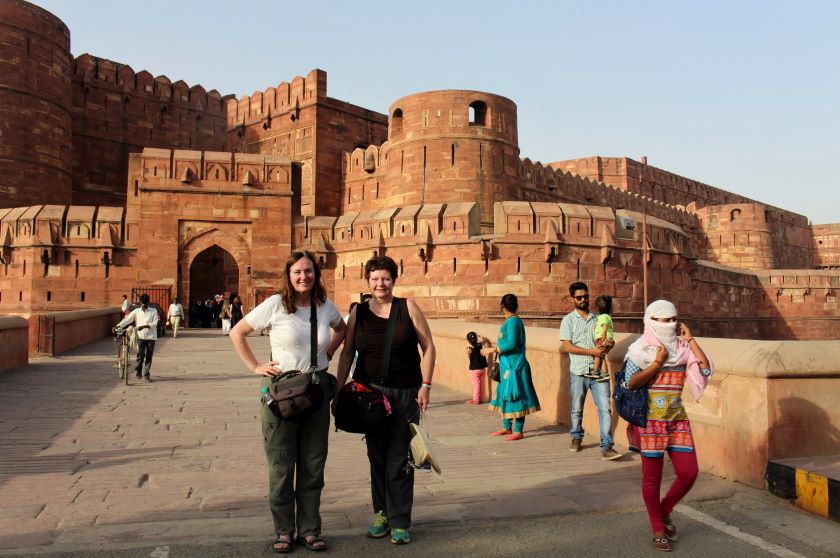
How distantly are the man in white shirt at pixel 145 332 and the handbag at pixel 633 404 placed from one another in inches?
280

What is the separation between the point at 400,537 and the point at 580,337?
2738mm

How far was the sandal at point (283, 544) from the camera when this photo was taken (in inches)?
119

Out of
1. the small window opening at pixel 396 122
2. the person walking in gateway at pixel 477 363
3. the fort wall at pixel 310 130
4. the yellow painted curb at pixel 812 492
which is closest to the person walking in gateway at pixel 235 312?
the small window opening at pixel 396 122

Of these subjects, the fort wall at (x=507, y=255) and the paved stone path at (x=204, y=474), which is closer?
the paved stone path at (x=204, y=474)

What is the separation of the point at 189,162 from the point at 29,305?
20.8 ft

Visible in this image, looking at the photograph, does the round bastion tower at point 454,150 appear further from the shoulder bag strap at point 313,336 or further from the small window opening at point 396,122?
the shoulder bag strap at point 313,336

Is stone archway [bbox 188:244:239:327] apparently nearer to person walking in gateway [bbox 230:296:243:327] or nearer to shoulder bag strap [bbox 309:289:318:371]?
person walking in gateway [bbox 230:296:243:327]

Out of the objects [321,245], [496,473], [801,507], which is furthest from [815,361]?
[321,245]

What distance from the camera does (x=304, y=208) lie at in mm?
28812

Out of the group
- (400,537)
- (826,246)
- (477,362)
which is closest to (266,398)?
(400,537)

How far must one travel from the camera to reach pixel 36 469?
4.37m

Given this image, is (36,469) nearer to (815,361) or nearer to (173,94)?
(815,361)

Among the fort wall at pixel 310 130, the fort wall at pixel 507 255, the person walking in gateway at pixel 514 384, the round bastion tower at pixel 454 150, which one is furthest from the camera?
the fort wall at pixel 310 130

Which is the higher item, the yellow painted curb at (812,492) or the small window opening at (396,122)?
the small window opening at (396,122)
